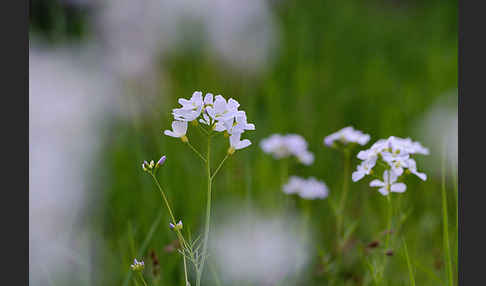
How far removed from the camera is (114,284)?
1475mm

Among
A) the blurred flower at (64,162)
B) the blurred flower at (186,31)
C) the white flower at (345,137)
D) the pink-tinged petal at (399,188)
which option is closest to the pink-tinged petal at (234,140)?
the pink-tinged petal at (399,188)

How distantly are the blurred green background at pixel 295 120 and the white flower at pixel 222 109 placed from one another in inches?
15.8

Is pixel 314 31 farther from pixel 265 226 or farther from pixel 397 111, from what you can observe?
pixel 265 226

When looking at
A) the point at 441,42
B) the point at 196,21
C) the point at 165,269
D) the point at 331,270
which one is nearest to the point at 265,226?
the point at 331,270

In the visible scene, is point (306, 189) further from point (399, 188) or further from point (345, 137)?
point (399, 188)

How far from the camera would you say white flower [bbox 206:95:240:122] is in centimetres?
100

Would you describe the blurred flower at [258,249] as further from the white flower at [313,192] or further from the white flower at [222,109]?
the white flower at [222,109]

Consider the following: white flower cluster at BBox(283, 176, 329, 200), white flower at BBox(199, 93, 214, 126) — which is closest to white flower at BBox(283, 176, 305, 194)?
white flower cluster at BBox(283, 176, 329, 200)

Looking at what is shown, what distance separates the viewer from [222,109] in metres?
1.01

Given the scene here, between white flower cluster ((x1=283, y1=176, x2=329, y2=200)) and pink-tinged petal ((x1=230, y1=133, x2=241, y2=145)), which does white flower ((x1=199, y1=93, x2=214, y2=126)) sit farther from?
white flower cluster ((x1=283, y1=176, x2=329, y2=200))

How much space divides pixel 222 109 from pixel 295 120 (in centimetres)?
154

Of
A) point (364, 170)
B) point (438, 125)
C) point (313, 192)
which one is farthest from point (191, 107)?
point (438, 125)

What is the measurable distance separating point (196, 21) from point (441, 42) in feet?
6.30

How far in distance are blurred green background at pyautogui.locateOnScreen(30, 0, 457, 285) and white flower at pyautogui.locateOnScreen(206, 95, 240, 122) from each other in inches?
15.8
